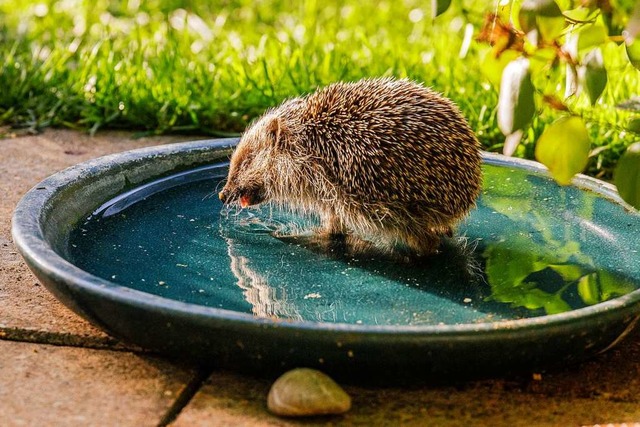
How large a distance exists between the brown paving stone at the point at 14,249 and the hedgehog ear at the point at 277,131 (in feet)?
3.91

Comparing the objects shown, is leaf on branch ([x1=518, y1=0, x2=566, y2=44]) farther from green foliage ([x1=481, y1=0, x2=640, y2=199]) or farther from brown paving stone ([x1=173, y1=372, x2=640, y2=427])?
brown paving stone ([x1=173, y1=372, x2=640, y2=427])

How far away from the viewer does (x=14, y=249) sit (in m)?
3.97

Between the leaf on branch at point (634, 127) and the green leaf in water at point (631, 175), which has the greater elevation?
the leaf on branch at point (634, 127)

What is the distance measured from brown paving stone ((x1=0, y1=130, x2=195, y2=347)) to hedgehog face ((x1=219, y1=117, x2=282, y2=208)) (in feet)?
3.22

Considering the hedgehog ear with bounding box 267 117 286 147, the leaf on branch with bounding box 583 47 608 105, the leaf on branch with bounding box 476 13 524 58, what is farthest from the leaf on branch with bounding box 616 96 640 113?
the hedgehog ear with bounding box 267 117 286 147

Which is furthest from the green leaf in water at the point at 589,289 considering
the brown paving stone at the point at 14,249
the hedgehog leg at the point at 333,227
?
the brown paving stone at the point at 14,249

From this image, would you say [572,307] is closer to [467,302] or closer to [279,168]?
[467,302]

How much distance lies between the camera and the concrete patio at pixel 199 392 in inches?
106

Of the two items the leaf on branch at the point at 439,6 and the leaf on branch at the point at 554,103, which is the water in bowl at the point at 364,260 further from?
the leaf on branch at the point at 439,6

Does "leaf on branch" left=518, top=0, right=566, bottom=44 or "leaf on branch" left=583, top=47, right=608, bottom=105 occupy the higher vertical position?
"leaf on branch" left=518, top=0, right=566, bottom=44

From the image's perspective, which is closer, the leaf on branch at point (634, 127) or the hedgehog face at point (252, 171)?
the leaf on branch at point (634, 127)

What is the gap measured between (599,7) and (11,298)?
2.34m

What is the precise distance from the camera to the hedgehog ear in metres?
4.08

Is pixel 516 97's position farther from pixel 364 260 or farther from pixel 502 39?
pixel 364 260
